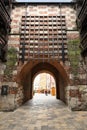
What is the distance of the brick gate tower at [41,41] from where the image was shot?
457 centimetres

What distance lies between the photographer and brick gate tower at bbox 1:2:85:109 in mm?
4570

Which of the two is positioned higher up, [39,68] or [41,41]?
[41,41]

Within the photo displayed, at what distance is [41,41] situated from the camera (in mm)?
4992

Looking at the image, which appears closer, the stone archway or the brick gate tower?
the brick gate tower

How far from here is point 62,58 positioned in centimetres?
476

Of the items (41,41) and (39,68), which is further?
(39,68)

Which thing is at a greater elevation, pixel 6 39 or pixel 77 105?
pixel 6 39

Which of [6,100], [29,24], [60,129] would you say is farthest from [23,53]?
[60,129]

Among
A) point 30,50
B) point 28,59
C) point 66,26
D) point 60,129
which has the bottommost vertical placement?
point 60,129

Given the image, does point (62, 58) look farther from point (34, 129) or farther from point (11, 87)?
point (34, 129)

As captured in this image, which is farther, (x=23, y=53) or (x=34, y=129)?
(x=23, y=53)

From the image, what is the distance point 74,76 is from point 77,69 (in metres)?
0.31

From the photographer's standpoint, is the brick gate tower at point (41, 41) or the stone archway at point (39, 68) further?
the stone archway at point (39, 68)

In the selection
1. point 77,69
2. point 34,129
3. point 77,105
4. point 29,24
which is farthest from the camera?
point 29,24
